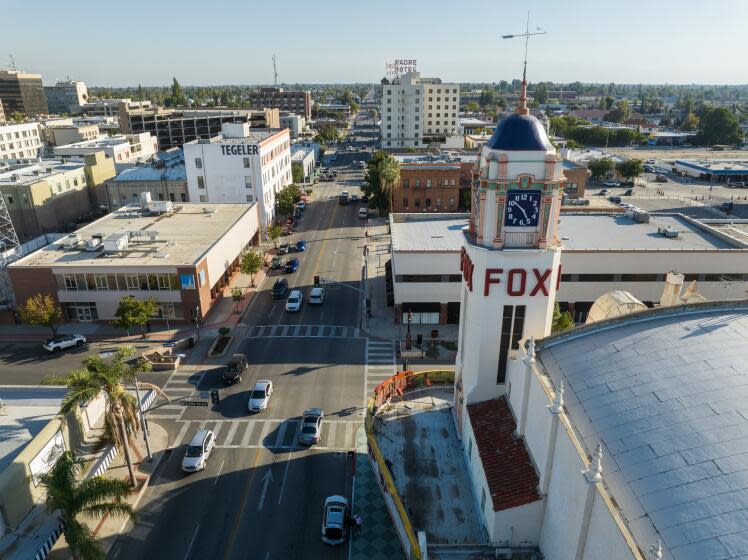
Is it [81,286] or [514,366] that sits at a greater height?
[514,366]

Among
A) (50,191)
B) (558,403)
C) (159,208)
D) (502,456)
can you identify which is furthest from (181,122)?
(558,403)

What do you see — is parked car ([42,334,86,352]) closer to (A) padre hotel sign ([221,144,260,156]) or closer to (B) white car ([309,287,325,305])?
(B) white car ([309,287,325,305])

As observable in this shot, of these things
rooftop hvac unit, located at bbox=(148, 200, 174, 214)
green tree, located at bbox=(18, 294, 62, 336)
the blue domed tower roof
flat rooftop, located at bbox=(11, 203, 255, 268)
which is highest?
the blue domed tower roof

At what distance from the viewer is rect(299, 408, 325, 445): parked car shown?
127 feet

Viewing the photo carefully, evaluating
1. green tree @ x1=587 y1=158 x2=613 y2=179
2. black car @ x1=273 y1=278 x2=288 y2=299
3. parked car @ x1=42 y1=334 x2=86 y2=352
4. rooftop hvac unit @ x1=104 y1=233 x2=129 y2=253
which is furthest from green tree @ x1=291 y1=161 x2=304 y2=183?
green tree @ x1=587 y1=158 x2=613 y2=179

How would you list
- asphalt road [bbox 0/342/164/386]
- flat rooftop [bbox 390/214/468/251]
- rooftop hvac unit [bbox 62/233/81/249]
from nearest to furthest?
asphalt road [bbox 0/342/164/386] < flat rooftop [bbox 390/214/468/251] < rooftop hvac unit [bbox 62/233/81/249]

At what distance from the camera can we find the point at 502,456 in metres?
24.4

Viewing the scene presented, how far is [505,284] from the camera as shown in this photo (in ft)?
88.8

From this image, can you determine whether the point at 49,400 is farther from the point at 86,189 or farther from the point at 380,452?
the point at 86,189

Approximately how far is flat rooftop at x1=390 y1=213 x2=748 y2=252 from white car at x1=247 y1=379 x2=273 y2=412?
21580 mm

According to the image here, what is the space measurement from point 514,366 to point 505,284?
436 cm

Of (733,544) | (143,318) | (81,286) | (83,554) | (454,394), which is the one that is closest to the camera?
(733,544)

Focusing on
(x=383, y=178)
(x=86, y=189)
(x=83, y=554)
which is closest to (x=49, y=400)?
(x=83, y=554)

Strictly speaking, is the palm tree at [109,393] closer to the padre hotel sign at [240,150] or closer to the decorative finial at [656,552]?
the decorative finial at [656,552]
